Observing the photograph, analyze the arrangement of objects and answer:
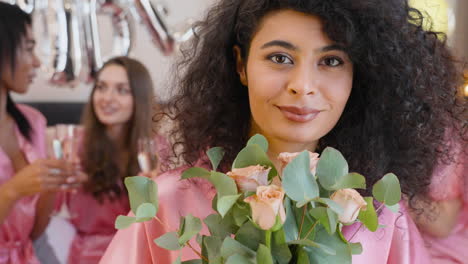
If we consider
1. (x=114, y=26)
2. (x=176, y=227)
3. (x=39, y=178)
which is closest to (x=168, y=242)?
(x=176, y=227)

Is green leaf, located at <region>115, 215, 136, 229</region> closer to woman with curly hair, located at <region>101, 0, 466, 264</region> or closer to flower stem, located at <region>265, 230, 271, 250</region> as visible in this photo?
flower stem, located at <region>265, 230, 271, 250</region>

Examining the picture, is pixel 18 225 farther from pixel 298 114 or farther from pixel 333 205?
pixel 333 205

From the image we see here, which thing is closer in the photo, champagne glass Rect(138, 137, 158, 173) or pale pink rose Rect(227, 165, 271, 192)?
pale pink rose Rect(227, 165, 271, 192)

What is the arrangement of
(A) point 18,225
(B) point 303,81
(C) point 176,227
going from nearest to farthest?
1. (B) point 303,81
2. (C) point 176,227
3. (A) point 18,225

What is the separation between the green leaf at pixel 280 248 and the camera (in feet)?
1.69

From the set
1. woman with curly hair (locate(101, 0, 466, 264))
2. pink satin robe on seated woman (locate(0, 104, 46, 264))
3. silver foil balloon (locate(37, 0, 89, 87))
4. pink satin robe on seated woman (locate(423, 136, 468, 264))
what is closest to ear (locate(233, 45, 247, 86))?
woman with curly hair (locate(101, 0, 466, 264))

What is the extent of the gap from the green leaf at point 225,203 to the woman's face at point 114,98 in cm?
148

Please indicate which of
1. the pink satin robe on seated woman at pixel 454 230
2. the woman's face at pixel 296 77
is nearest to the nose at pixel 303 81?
the woman's face at pixel 296 77

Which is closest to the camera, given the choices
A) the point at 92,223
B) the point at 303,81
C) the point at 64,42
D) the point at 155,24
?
the point at 303,81

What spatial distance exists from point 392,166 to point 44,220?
1.20 metres

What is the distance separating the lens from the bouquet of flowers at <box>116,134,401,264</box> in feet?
1.59

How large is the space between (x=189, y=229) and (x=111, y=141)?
1481 millimetres

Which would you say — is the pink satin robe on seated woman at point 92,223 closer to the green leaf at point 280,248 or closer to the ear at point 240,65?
the ear at point 240,65

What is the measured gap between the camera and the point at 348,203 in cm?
50
